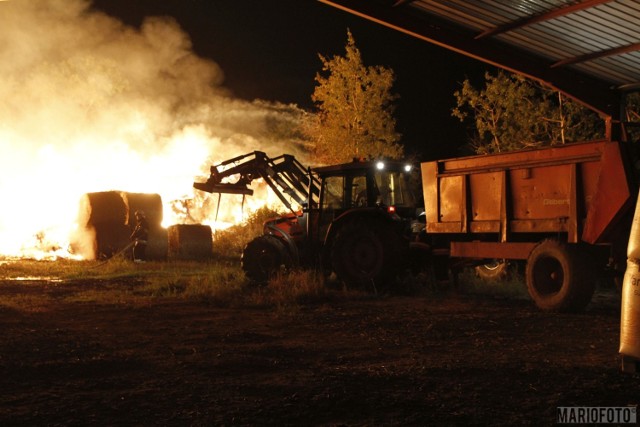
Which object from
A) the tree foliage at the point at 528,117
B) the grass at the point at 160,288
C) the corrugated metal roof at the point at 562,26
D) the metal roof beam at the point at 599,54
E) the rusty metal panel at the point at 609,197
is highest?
the tree foliage at the point at 528,117

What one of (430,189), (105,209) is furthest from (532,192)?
(105,209)

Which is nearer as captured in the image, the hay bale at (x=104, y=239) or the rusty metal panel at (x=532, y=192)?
the rusty metal panel at (x=532, y=192)

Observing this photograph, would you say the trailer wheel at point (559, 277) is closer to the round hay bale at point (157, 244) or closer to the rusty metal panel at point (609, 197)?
the rusty metal panel at point (609, 197)

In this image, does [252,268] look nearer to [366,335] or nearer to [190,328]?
[190,328]

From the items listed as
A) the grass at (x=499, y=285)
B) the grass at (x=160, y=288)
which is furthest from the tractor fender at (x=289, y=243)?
the grass at (x=499, y=285)

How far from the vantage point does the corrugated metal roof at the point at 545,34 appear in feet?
28.0

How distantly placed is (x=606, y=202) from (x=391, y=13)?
13.3 feet

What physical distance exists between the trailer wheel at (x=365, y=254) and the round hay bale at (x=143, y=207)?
28.7 feet

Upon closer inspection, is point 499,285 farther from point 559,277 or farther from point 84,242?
point 84,242

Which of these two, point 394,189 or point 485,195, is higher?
point 394,189

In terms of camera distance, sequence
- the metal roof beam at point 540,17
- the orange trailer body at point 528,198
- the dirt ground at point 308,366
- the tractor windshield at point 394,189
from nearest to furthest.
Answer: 1. the dirt ground at point 308,366
2. the metal roof beam at point 540,17
3. the orange trailer body at point 528,198
4. the tractor windshield at point 394,189

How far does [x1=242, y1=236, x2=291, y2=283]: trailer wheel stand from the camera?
13148 mm

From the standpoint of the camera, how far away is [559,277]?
930 centimetres

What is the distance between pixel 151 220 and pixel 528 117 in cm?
1452
